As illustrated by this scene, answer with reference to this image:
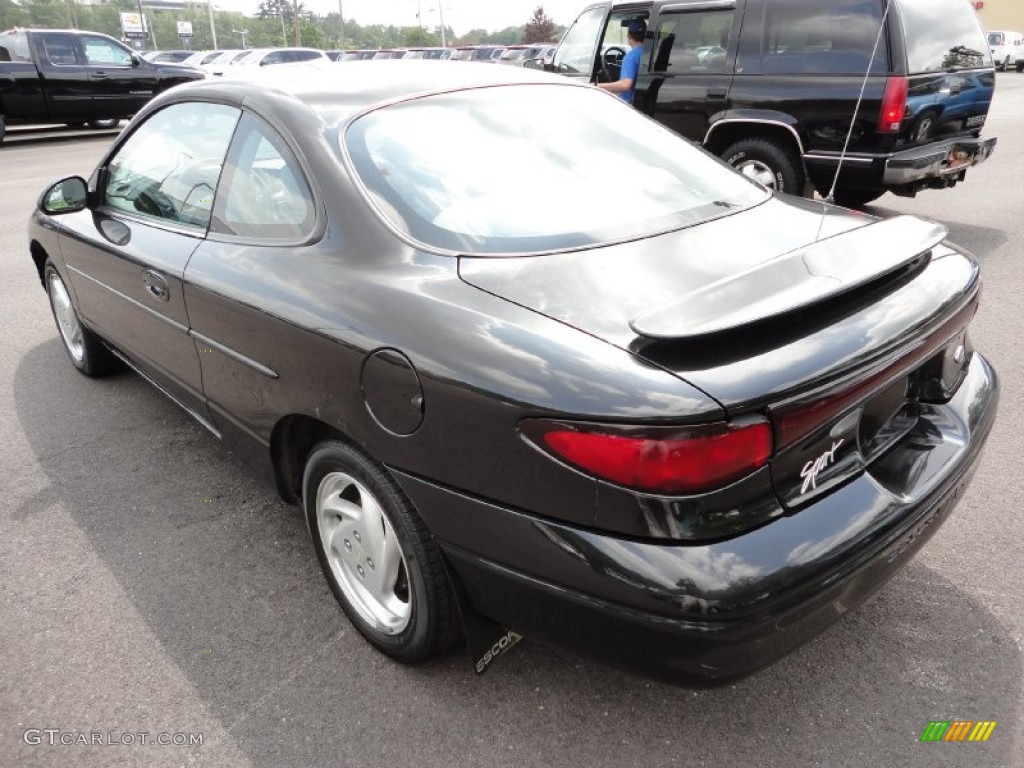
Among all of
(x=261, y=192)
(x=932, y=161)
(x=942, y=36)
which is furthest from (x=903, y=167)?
(x=261, y=192)

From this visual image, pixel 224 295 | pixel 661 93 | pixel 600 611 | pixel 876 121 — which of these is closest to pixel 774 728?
pixel 600 611

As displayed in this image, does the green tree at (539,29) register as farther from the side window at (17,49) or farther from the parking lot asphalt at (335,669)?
the parking lot asphalt at (335,669)

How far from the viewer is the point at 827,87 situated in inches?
239

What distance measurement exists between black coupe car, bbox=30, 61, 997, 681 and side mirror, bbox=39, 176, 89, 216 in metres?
0.71

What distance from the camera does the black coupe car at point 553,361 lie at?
1626 millimetres

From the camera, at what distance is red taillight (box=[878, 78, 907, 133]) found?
566cm

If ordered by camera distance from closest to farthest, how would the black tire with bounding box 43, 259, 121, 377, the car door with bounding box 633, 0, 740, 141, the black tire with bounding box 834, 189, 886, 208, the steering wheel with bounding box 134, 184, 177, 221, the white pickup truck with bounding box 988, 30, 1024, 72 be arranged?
the steering wheel with bounding box 134, 184, 177, 221 < the black tire with bounding box 43, 259, 121, 377 < the car door with bounding box 633, 0, 740, 141 < the black tire with bounding box 834, 189, 886, 208 < the white pickup truck with bounding box 988, 30, 1024, 72

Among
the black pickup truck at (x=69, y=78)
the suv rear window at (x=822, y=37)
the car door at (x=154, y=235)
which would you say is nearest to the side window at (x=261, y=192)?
the car door at (x=154, y=235)

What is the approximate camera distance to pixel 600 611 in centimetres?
169

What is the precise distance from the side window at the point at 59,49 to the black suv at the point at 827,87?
1162cm

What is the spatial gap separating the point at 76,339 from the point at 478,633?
3347mm

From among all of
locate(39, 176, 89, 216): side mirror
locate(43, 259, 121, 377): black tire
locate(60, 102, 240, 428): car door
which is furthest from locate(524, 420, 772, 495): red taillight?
locate(43, 259, 121, 377): black tire

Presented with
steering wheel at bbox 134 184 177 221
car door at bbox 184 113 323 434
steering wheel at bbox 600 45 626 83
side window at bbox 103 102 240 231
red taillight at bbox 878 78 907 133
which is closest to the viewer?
car door at bbox 184 113 323 434

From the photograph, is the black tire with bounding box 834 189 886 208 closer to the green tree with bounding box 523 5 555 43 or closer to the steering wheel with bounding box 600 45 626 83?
the steering wheel with bounding box 600 45 626 83
